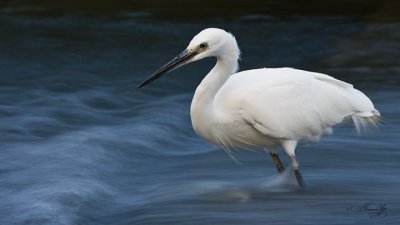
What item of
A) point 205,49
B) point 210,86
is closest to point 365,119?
point 210,86

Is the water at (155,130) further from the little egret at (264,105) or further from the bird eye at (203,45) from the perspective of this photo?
the bird eye at (203,45)

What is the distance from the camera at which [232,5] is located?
14477mm

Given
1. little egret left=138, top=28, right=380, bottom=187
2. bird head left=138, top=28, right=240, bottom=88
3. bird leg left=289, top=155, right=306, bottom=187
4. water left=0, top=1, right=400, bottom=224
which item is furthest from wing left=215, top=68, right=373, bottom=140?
water left=0, top=1, right=400, bottom=224

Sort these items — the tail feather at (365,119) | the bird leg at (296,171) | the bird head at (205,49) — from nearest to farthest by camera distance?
1. the bird head at (205,49)
2. the bird leg at (296,171)
3. the tail feather at (365,119)

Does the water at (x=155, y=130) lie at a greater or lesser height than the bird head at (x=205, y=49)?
lesser

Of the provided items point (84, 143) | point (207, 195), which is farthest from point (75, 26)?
point (207, 195)

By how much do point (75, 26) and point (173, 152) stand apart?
5391 millimetres

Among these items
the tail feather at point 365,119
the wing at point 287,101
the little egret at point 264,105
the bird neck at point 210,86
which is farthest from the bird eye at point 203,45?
the tail feather at point 365,119

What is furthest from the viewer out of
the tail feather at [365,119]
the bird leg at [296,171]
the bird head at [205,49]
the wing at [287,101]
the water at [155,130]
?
the tail feather at [365,119]

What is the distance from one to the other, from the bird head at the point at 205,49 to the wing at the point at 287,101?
1.25 ft

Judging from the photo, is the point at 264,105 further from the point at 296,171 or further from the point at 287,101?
the point at 296,171

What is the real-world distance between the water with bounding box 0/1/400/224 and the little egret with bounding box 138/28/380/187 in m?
0.44

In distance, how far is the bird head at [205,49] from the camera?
21.3 ft

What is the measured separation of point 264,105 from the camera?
698 cm
